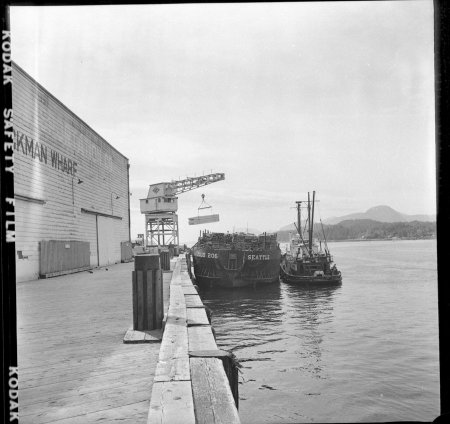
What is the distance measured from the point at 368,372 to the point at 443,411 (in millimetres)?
10816

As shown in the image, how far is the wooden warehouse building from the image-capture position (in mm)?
15289

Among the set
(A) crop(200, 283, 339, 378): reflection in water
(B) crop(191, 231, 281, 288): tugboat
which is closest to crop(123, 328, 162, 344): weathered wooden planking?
(A) crop(200, 283, 339, 378): reflection in water

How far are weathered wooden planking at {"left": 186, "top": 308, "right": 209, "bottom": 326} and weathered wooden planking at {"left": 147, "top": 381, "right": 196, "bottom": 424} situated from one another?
2.71m

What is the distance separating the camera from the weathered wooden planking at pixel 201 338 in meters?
4.81

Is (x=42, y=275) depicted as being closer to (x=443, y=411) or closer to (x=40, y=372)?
(x=40, y=372)

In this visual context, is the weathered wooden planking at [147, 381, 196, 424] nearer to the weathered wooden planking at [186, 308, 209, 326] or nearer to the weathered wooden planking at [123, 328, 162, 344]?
the weathered wooden planking at [123, 328, 162, 344]

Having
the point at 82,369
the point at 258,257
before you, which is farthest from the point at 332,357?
the point at 258,257

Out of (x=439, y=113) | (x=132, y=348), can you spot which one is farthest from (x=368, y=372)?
(x=439, y=113)

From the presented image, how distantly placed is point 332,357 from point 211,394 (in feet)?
40.1

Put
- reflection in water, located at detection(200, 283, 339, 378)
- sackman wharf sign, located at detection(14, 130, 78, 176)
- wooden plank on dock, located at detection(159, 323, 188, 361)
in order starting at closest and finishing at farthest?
wooden plank on dock, located at detection(159, 323, 188, 361)
reflection in water, located at detection(200, 283, 339, 378)
sackman wharf sign, located at detection(14, 130, 78, 176)

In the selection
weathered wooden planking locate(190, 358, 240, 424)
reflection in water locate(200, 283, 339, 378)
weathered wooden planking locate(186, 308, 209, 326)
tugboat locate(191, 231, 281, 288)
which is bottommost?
reflection in water locate(200, 283, 339, 378)

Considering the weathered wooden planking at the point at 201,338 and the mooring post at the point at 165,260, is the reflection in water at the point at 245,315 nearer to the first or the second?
the mooring post at the point at 165,260

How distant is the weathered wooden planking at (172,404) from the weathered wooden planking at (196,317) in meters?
2.71

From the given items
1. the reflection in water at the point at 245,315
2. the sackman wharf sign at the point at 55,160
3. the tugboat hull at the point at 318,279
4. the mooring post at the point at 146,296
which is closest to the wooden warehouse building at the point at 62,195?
the sackman wharf sign at the point at 55,160
